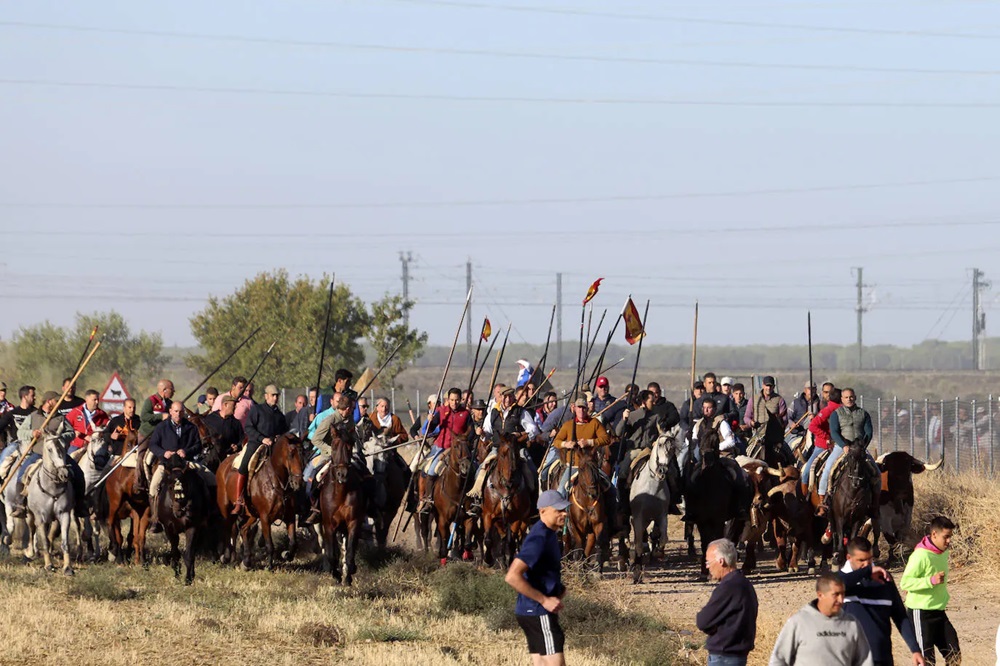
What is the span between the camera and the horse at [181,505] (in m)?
19.3

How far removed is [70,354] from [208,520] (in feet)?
148

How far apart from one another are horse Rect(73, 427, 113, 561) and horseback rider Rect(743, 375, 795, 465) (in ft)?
30.4

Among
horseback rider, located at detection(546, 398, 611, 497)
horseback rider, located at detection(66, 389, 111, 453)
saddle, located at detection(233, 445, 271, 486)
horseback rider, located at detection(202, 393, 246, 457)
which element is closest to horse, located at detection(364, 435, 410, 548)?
saddle, located at detection(233, 445, 271, 486)

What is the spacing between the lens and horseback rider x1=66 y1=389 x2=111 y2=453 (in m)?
21.4

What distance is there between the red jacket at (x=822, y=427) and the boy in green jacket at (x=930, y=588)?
9972 mm

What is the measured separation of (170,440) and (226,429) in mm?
2301

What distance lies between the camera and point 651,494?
20406 millimetres

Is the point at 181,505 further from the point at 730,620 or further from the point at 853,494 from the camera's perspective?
the point at 730,620

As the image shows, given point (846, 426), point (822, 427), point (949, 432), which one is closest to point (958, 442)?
point (949, 432)

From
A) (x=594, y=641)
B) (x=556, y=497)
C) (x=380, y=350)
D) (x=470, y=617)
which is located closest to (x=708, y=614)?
(x=556, y=497)

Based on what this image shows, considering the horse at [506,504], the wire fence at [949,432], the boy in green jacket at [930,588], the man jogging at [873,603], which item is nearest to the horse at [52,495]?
the horse at [506,504]

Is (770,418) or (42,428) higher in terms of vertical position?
(770,418)

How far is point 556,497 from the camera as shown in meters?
10.9

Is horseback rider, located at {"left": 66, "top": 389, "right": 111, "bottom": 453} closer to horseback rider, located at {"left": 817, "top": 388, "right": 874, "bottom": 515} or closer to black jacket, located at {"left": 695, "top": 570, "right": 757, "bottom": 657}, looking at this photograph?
horseback rider, located at {"left": 817, "top": 388, "right": 874, "bottom": 515}
